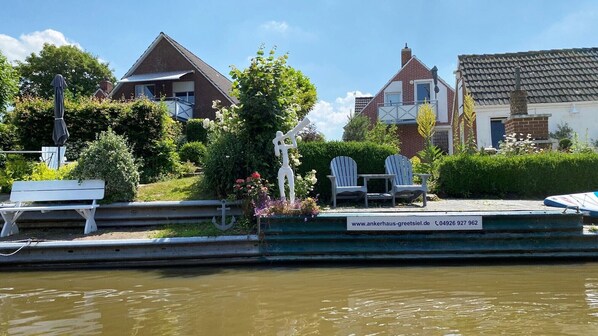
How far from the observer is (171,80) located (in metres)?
27.6

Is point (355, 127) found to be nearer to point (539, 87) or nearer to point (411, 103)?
point (411, 103)

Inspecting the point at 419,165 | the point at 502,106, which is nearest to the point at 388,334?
the point at 419,165

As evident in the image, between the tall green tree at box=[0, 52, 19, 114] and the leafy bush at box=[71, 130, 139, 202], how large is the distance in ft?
31.3

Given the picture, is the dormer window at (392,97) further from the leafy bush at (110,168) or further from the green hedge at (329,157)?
the leafy bush at (110,168)

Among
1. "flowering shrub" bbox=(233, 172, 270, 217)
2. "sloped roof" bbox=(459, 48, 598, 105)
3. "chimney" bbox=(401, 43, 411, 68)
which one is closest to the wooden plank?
"flowering shrub" bbox=(233, 172, 270, 217)

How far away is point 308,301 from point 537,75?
17248 millimetres

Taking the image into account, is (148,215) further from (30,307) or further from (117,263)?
(30,307)

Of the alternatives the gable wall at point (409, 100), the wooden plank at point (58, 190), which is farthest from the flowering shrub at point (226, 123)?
the gable wall at point (409, 100)

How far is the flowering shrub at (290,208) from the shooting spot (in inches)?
255

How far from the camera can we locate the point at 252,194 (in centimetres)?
702

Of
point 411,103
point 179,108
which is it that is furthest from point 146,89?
point 411,103

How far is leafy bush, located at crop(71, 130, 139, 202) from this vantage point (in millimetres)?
8039

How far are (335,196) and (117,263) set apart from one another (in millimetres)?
3990

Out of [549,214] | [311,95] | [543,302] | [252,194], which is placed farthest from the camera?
[311,95]
